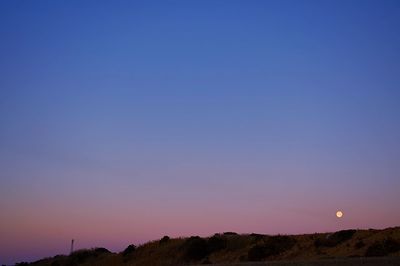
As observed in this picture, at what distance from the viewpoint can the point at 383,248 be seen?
27.6m

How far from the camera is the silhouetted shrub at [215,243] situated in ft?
142

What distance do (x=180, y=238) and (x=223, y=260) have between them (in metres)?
12.1

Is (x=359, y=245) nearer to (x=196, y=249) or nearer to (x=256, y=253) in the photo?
(x=256, y=253)

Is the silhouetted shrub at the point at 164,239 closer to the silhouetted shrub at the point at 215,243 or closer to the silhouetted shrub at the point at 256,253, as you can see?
the silhouetted shrub at the point at 215,243

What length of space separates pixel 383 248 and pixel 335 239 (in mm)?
7215

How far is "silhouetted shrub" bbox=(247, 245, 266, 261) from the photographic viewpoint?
36.1 metres

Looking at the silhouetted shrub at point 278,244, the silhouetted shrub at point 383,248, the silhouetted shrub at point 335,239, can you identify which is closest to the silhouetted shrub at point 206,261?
the silhouetted shrub at point 278,244

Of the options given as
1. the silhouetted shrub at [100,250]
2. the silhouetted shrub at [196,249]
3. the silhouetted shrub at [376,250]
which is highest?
the silhouetted shrub at [100,250]

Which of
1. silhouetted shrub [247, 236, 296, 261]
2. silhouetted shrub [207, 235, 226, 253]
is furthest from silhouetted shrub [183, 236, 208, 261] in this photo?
silhouetted shrub [247, 236, 296, 261]

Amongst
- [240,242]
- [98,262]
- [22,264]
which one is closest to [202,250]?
[240,242]

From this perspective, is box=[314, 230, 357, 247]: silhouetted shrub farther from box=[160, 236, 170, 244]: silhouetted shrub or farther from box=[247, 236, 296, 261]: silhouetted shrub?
box=[160, 236, 170, 244]: silhouetted shrub

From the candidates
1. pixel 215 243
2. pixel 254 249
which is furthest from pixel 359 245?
pixel 215 243

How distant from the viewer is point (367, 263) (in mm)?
17438

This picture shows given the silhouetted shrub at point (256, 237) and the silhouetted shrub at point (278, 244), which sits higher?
the silhouetted shrub at point (256, 237)
